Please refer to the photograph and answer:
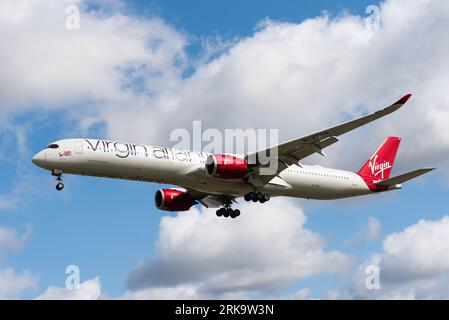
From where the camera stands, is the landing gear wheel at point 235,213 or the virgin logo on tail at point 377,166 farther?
the virgin logo on tail at point 377,166

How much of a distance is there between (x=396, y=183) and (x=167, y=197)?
55.9 feet

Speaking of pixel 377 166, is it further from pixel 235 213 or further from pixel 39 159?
pixel 39 159

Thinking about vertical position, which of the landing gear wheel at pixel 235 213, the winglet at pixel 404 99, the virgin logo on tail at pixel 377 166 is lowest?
the landing gear wheel at pixel 235 213

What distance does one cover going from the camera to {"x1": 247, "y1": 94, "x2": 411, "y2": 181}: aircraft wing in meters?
37.7

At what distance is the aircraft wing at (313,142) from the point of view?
37688 millimetres

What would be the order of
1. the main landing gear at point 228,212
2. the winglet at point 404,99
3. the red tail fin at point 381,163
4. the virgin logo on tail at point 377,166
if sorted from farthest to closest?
the virgin logo on tail at point 377,166
the red tail fin at point 381,163
the main landing gear at point 228,212
the winglet at point 404,99

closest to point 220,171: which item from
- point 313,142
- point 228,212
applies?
point 313,142

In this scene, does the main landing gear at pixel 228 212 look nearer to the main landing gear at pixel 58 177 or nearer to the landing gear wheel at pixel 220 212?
the landing gear wheel at pixel 220 212

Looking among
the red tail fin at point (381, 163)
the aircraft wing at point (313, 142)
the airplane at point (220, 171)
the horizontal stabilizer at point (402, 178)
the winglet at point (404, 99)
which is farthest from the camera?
the red tail fin at point (381, 163)

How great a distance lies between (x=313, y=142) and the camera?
140 ft

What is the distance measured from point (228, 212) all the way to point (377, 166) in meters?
12.6

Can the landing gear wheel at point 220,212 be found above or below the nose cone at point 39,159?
below

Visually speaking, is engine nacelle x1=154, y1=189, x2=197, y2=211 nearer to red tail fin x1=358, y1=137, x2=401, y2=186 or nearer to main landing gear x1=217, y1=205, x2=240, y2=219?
main landing gear x1=217, y1=205, x2=240, y2=219

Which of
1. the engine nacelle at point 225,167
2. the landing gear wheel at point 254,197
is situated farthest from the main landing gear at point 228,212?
the engine nacelle at point 225,167
